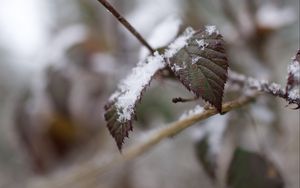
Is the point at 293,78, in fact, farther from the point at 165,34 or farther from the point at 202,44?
the point at 165,34

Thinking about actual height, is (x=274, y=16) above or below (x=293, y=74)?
above

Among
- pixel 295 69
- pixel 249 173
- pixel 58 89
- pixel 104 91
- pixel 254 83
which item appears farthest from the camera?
pixel 104 91

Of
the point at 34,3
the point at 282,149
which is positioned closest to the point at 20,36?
the point at 34,3

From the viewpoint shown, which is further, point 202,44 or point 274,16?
point 274,16

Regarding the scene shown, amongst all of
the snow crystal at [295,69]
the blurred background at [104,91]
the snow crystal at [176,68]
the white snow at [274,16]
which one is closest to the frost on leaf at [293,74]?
the snow crystal at [295,69]

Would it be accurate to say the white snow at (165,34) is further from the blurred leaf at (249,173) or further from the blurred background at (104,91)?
the blurred background at (104,91)

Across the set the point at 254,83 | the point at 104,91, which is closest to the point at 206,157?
the point at 254,83
